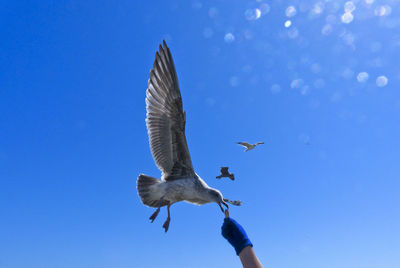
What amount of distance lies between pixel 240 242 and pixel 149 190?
343 centimetres

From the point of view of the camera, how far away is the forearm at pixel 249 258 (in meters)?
2.02

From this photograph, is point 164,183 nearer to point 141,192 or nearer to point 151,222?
point 141,192

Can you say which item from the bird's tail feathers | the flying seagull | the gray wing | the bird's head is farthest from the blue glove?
the bird's tail feathers

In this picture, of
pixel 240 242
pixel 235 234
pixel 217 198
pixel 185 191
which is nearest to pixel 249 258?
pixel 240 242

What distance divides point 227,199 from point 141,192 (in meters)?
1.82

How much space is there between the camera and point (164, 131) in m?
5.57

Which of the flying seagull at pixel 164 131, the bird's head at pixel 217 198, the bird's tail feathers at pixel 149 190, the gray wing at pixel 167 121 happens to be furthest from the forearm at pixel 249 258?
the bird's tail feathers at pixel 149 190

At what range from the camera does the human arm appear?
2.07 meters

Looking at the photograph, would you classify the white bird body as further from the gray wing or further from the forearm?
the forearm

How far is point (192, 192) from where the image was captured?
486 centimetres

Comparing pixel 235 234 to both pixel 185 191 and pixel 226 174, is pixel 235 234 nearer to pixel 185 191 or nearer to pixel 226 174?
pixel 226 174

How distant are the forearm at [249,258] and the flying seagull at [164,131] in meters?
3.00

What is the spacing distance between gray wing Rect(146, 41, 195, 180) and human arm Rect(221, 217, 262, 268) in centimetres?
248

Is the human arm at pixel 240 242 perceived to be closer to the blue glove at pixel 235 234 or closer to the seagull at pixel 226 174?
the blue glove at pixel 235 234
